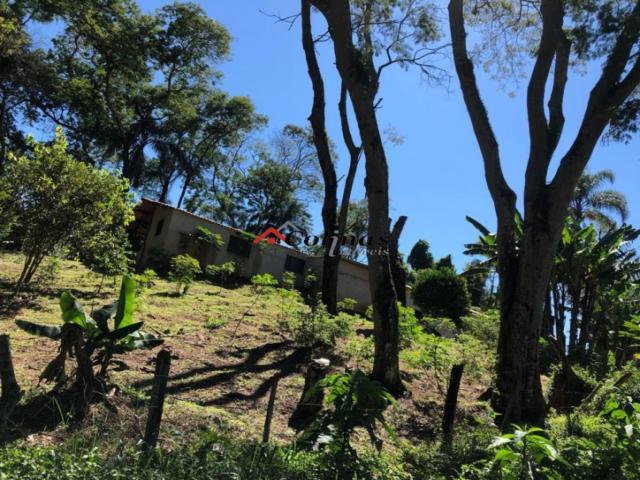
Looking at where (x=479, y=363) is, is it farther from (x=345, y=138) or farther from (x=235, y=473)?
(x=345, y=138)

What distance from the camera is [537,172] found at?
799cm

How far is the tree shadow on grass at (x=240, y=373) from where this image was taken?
21.4 ft

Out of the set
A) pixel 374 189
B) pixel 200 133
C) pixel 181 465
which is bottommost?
pixel 181 465

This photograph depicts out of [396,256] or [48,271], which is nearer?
[48,271]

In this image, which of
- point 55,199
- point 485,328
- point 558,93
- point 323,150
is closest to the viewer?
point 558,93

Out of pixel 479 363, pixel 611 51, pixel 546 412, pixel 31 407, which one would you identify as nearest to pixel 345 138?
pixel 611 51

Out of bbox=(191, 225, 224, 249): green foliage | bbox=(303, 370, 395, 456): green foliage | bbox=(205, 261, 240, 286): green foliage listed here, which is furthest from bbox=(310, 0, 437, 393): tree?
bbox=(191, 225, 224, 249): green foliage

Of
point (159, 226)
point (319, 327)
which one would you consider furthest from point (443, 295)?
point (319, 327)

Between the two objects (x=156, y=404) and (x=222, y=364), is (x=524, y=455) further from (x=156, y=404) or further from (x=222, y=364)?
(x=222, y=364)

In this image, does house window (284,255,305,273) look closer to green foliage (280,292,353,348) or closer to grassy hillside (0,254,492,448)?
grassy hillside (0,254,492,448)

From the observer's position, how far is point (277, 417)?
6.23 m

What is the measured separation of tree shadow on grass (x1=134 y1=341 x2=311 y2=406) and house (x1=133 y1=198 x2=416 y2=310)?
12331 millimetres

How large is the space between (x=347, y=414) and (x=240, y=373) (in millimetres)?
4522

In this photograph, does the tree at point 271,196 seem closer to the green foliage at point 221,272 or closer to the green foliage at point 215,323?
the green foliage at point 221,272
